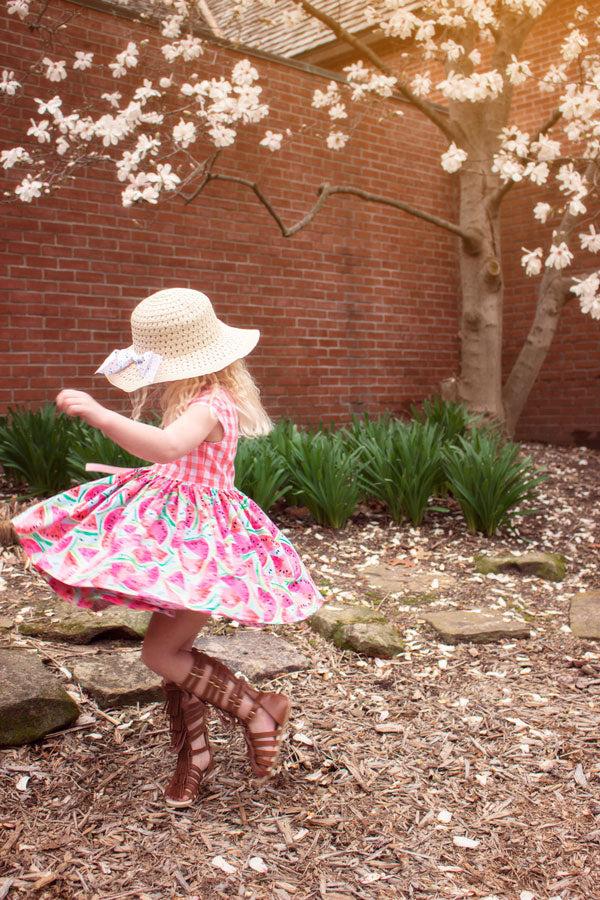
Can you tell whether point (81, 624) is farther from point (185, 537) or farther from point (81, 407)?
point (81, 407)

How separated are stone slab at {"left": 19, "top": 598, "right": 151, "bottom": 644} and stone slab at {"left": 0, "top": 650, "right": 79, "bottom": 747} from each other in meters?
0.49

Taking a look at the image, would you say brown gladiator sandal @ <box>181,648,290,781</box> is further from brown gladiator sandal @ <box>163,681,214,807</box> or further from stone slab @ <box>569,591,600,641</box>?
stone slab @ <box>569,591,600,641</box>

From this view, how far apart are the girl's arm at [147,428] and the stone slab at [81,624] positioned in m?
1.35

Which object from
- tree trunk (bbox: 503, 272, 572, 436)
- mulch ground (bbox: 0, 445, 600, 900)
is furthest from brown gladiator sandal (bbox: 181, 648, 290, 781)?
tree trunk (bbox: 503, 272, 572, 436)

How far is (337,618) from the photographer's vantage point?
3.33 meters

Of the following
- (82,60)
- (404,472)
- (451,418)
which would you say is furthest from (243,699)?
(82,60)

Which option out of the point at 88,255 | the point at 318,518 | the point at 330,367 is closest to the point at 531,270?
the point at 318,518

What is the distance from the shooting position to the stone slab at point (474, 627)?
11.0 feet

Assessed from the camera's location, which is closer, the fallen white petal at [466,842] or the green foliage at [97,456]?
the fallen white petal at [466,842]

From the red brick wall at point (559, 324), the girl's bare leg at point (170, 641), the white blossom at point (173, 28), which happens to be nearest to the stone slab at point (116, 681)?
the girl's bare leg at point (170, 641)

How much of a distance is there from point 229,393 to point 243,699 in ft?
2.72

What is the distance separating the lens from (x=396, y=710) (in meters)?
2.73

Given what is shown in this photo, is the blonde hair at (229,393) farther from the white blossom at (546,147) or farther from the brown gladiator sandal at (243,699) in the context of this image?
the white blossom at (546,147)

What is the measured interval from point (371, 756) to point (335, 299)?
234 inches
